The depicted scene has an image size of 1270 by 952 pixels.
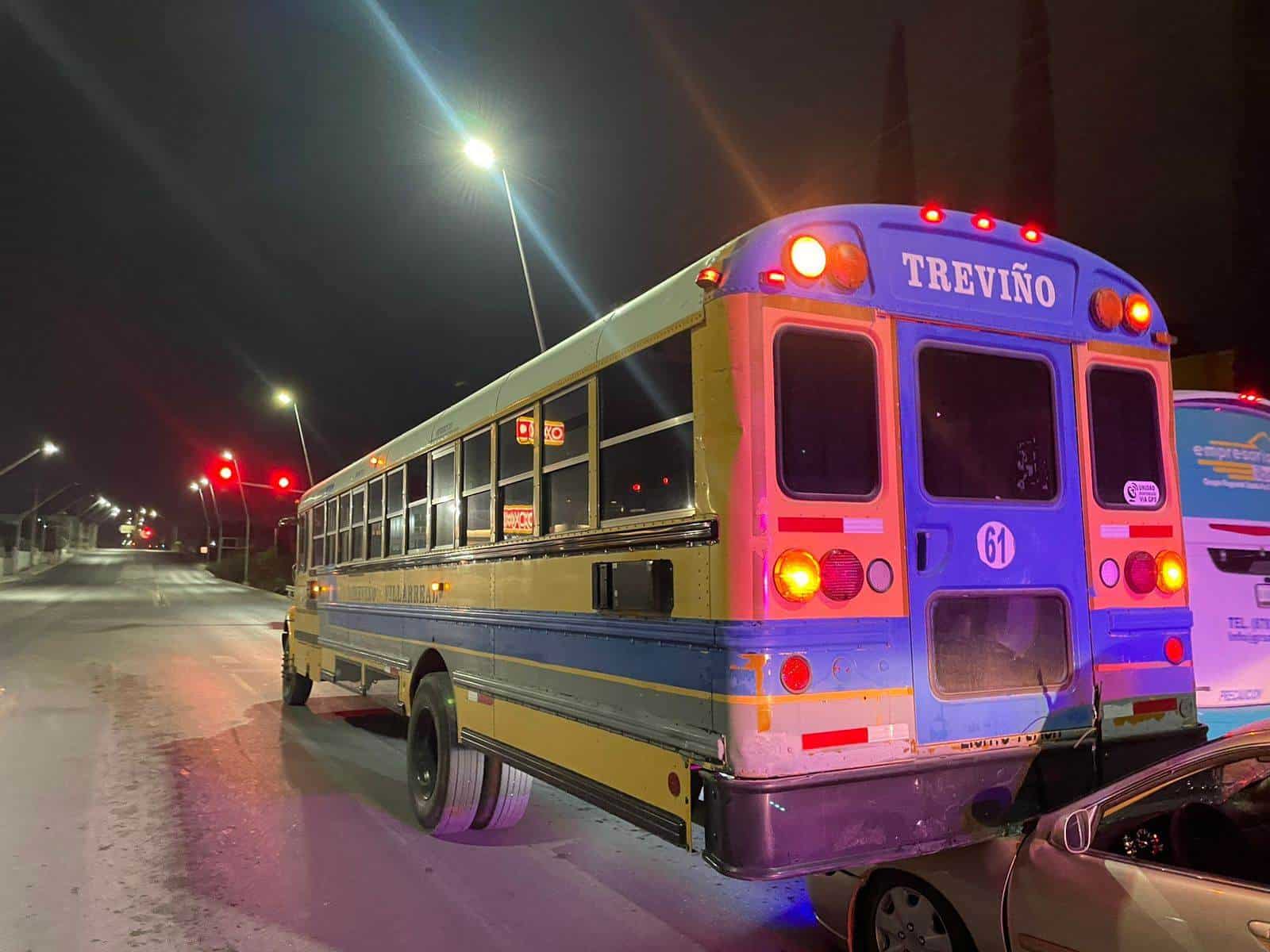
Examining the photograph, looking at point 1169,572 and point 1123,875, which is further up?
point 1169,572

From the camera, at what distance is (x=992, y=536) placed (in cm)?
377

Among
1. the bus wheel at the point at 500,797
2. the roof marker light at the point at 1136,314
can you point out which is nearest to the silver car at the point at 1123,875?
the roof marker light at the point at 1136,314

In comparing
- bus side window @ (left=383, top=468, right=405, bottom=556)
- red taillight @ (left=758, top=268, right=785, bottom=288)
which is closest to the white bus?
red taillight @ (left=758, top=268, right=785, bottom=288)

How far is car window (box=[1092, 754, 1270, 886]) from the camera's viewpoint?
2.81m

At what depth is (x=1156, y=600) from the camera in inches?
161

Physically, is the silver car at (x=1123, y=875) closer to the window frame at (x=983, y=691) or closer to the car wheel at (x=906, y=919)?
the car wheel at (x=906, y=919)

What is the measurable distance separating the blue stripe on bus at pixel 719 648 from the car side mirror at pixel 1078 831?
745mm

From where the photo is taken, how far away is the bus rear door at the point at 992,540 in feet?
11.8

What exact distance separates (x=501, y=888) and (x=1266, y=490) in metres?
5.80

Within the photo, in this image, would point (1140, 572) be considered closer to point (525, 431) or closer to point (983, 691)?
point (983, 691)

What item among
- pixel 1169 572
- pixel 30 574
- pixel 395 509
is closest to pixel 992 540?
pixel 1169 572

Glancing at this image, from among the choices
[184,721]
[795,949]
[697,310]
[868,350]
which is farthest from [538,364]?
[184,721]

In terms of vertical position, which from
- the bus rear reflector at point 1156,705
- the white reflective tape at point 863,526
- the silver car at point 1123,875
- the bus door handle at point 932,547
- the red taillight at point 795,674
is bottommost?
the silver car at point 1123,875

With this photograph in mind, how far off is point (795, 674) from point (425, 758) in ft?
12.6
